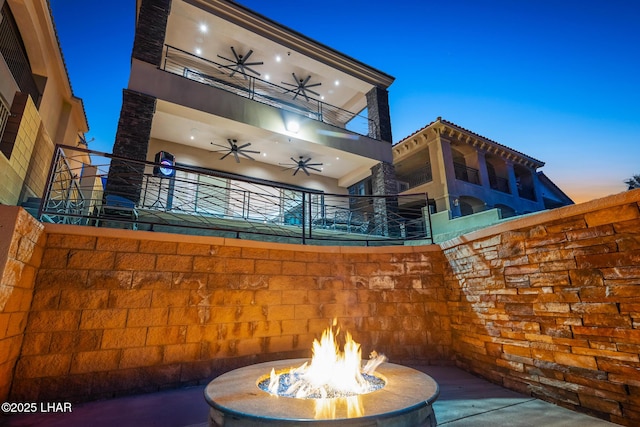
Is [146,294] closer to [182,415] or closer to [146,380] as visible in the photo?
[146,380]

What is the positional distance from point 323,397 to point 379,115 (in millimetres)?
10291

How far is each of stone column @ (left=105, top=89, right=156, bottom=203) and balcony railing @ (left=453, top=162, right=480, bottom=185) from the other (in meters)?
13.8

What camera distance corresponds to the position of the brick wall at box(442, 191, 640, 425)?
232 centimetres

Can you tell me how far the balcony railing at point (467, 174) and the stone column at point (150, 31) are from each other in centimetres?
1363

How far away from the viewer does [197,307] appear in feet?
11.3

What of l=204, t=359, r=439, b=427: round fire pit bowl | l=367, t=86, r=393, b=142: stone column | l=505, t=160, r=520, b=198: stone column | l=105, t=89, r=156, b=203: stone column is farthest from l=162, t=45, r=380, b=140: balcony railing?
l=505, t=160, r=520, b=198: stone column

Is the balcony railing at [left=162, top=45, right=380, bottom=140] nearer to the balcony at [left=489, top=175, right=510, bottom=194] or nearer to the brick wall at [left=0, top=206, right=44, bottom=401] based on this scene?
the brick wall at [left=0, top=206, right=44, bottom=401]

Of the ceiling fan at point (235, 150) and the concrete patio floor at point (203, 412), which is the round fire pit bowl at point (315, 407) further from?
the ceiling fan at point (235, 150)

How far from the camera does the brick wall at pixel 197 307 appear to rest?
2.88 m

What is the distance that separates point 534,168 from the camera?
1758 centimetres

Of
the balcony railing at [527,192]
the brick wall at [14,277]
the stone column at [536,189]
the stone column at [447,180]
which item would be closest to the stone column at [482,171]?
the stone column at [447,180]

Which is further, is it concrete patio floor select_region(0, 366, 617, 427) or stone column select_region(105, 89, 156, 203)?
stone column select_region(105, 89, 156, 203)

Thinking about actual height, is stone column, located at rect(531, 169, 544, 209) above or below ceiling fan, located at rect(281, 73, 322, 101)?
below

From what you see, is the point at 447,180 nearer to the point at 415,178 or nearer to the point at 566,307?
the point at 415,178
